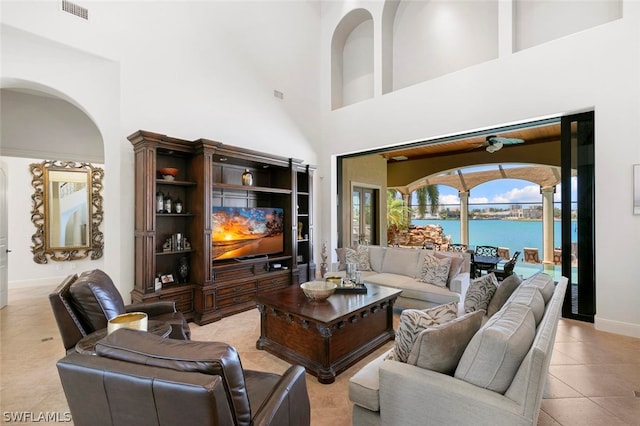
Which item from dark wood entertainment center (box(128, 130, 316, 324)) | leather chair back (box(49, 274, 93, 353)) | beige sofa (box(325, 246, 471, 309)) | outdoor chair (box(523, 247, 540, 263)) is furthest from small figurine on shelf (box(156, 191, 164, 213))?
outdoor chair (box(523, 247, 540, 263))

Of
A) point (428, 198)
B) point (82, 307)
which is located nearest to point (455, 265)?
point (82, 307)

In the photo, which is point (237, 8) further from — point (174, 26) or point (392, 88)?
point (392, 88)

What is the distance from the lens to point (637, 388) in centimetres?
247

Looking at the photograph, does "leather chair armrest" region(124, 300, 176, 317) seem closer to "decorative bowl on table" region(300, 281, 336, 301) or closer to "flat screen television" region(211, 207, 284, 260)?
"decorative bowl on table" region(300, 281, 336, 301)

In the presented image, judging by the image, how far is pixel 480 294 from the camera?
8.33 feet

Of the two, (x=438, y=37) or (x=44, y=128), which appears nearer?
(x=44, y=128)

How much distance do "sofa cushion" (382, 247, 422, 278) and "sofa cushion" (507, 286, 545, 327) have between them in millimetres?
2639

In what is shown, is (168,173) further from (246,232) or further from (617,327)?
(617,327)

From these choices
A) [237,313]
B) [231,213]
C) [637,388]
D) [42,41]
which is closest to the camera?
[637,388]

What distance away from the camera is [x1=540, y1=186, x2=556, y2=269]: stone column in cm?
717

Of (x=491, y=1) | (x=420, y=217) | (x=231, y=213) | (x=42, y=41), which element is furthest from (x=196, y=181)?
(x=420, y=217)

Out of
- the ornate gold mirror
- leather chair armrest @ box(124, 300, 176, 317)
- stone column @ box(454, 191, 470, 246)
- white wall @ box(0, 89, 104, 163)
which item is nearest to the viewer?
leather chair armrest @ box(124, 300, 176, 317)

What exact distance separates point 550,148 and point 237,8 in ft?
23.5

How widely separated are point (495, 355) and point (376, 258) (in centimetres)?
385
